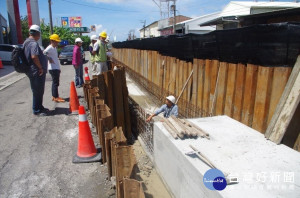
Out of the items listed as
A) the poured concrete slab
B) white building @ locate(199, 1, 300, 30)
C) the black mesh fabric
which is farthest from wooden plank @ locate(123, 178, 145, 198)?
white building @ locate(199, 1, 300, 30)

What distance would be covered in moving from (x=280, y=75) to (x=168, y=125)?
5.58ft

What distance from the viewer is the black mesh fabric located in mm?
3107

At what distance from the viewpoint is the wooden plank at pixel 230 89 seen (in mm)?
4109

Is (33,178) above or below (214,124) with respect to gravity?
below

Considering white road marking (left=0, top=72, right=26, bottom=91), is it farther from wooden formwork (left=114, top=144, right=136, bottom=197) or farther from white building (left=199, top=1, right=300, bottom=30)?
white building (left=199, top=1, right=300, bottom=30)

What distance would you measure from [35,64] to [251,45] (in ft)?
14.9

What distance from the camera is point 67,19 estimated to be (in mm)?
86562

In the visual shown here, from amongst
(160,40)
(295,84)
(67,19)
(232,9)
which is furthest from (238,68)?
(67,19)

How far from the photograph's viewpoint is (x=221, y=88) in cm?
444

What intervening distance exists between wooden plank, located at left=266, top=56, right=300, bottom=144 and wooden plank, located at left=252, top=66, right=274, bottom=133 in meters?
0.43

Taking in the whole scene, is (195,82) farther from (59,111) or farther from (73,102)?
(59,111)

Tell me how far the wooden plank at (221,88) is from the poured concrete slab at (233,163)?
4.29 ft

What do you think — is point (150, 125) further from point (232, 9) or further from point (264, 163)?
point (232, 9)

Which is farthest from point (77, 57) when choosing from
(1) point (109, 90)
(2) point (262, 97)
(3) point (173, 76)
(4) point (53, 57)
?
(2) point (262, 97)
